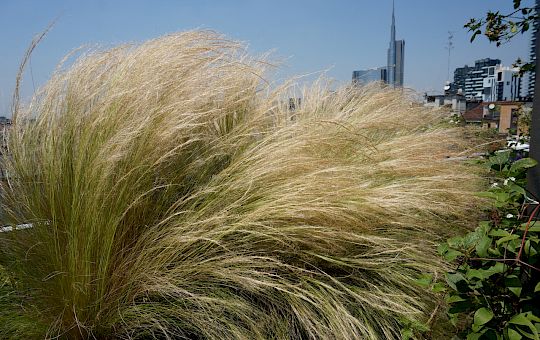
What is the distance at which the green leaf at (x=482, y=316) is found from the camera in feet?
3.08

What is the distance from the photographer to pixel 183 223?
1546 mm

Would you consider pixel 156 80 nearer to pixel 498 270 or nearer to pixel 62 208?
pixel 62 208

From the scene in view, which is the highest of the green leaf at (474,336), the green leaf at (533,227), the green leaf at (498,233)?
the green leaf at (533,227)

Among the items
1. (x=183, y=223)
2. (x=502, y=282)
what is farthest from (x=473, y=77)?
(x=502, y=282)

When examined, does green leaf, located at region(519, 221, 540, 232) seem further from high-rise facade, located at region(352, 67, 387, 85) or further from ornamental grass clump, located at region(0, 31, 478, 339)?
high-rise facade, located at region(352, 67, 387, 85)

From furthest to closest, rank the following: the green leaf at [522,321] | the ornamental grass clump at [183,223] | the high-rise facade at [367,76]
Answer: the high-rise facade at [367,76] < the ornamental grass clump at [183,223] < the green leaf at [522,321]

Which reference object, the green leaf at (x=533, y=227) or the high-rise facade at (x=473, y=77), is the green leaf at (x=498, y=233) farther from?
the high-rise facade at (x=473, y=77)

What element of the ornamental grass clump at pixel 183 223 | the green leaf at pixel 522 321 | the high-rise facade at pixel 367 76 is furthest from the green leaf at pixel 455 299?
the high-rise facade at pixel 367 76

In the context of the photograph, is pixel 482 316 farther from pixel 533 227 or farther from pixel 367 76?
pixel 367 76

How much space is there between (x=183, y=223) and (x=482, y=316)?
970mm

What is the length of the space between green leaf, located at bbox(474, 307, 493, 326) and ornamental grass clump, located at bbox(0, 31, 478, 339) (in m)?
0.44

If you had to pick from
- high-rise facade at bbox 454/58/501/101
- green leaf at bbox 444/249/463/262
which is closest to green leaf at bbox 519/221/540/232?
green leaf at bbox 444/249/463/262

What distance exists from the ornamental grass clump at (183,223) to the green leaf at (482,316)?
1.45ft

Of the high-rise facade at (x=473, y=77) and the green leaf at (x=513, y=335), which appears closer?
the green leaf at (x=513, y=335)
